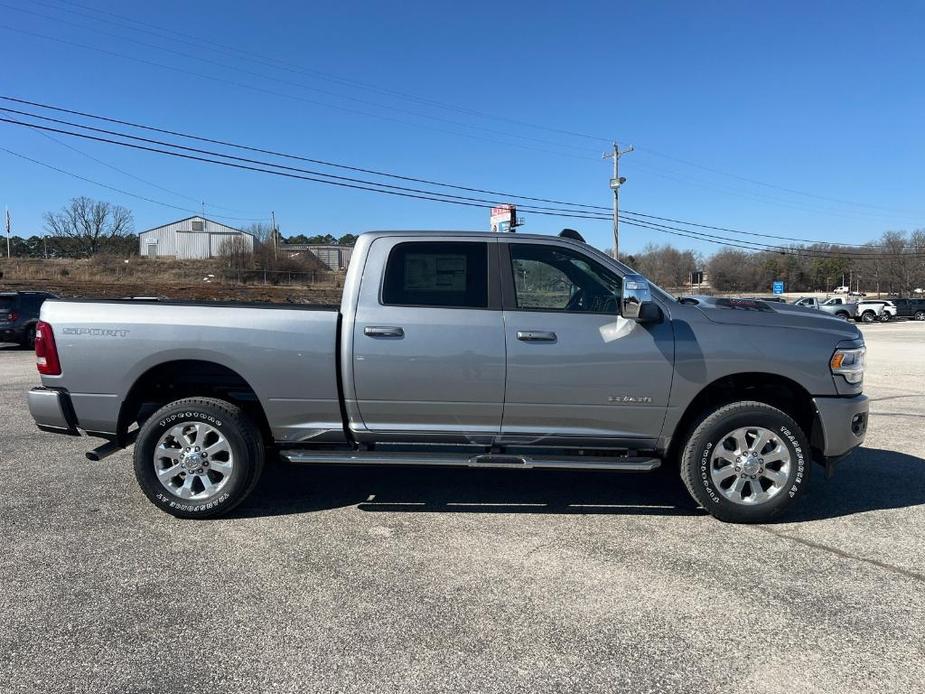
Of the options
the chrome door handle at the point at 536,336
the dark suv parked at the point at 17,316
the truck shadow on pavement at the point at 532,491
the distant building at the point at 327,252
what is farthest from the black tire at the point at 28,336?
the distant building at the point at 327,252

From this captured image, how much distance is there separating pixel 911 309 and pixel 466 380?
55487 mm

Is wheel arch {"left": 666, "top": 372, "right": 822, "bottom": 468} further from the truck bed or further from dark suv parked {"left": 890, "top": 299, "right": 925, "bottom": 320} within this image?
dark suv parked {"left": 890, "top": 299, "right": 925, "bottom": 320}

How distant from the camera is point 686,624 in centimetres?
317

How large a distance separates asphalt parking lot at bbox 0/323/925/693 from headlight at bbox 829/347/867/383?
3.48ft

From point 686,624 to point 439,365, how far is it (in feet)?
7.12

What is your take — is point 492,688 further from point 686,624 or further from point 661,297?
point 661,297

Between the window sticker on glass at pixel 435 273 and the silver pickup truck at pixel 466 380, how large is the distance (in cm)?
2

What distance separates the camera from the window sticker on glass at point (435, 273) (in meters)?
4.58

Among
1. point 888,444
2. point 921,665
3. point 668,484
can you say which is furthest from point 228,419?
point 888,444

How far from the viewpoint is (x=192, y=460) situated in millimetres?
4457

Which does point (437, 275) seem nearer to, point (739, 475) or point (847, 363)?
point (739, 475)

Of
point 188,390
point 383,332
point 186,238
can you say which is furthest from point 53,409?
point 186,238

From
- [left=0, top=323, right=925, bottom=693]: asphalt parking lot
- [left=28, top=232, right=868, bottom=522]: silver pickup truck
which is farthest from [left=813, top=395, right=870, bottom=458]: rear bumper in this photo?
[left=0, top=323, right=925, bottom=693]: asphalt parking lot

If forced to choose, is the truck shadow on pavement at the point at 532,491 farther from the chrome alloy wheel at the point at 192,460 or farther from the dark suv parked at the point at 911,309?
the dark suv parked at the point at 911,309
